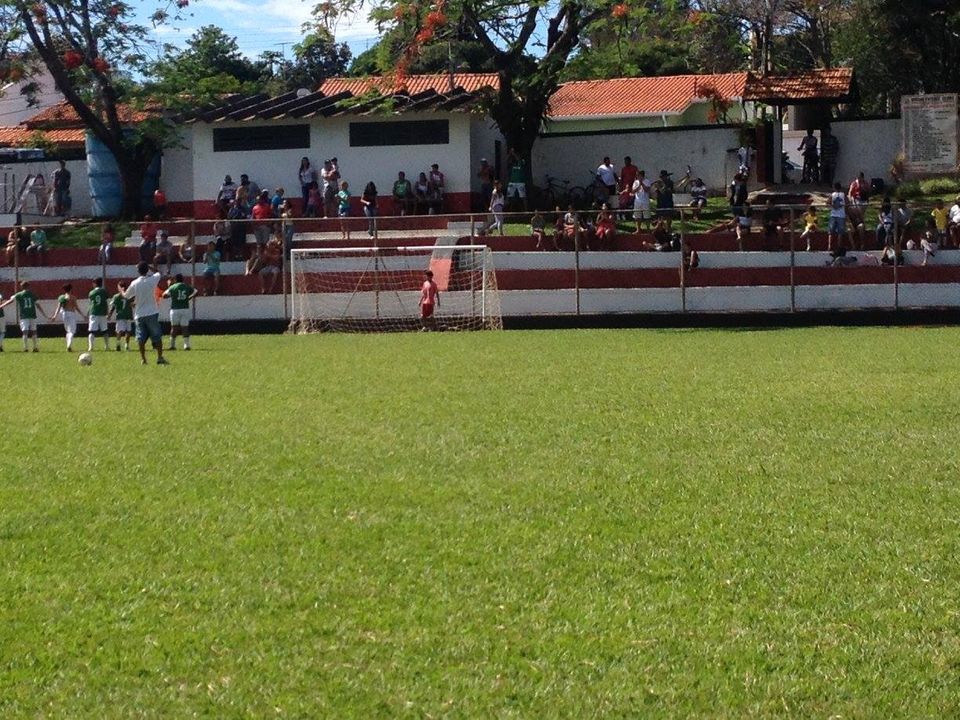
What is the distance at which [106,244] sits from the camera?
33.7 metres

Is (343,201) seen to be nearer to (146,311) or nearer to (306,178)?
(306,178)

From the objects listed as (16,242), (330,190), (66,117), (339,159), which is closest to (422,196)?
(330,190)

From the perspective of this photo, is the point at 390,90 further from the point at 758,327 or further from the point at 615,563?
the point at 615,563

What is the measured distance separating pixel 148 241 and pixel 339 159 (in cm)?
844

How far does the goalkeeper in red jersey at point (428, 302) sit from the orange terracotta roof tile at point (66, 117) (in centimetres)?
1444

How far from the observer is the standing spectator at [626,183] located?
37.1m

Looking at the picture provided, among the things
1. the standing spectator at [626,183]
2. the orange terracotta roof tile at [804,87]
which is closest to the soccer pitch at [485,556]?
the standing spectator at [626,183]

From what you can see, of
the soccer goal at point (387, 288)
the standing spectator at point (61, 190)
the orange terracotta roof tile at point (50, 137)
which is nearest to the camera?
the soccer goal at point (387, 288)

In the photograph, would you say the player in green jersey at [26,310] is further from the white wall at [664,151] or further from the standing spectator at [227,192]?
the white wall at [664,151]

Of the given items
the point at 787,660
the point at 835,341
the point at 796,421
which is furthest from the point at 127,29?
the point at 787,660

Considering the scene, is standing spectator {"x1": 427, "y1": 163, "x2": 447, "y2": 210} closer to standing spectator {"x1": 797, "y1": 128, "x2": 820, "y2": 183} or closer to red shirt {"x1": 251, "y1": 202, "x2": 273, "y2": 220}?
red shirt {"x1": 251, "y1": 202, "x2": 273, "y2": 220}

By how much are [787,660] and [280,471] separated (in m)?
5.73

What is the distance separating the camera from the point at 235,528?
8766 mm

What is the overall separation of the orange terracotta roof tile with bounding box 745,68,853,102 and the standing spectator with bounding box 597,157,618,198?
544 centimetres
